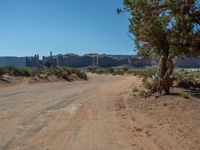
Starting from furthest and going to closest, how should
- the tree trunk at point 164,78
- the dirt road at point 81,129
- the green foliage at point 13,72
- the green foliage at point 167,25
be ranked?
the green foliage at point 13,72 → the tree trunk at point 164,78 → the green foliage at point 167,25 → the dirt road at point 81,129

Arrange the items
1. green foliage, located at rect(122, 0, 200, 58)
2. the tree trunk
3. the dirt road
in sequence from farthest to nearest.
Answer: the tree trunk < green foliage, located at rect(122, 0, 200, 58) < the dirt road

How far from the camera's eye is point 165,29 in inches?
751

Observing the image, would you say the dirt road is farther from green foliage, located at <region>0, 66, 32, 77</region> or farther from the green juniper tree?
green foliage, located at <region>0, 66, 32, 77</region>

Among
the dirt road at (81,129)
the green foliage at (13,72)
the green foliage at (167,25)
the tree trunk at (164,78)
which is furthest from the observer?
the green foliage at (13,72)

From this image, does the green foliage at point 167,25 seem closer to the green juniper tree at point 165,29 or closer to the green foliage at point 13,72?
the green juniper tree at point 165,29

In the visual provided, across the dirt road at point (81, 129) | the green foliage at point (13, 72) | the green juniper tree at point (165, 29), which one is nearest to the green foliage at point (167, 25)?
the green juniper tree at point (165, 29)

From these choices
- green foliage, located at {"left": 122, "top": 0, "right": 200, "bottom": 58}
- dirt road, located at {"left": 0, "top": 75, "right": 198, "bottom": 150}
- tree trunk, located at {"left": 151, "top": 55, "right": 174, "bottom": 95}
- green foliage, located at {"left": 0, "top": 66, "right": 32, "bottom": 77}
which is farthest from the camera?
green foliage, located at {"left": 0, "top": 66, "right": 32, "bottom": 77}

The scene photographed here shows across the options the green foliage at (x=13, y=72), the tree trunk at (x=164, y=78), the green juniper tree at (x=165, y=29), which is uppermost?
the green juniper tree at (x=165, y=29)

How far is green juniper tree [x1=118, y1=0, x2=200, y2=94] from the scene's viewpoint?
1800cm

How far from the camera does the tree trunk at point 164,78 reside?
20.8 m

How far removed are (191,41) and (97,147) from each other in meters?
10.3

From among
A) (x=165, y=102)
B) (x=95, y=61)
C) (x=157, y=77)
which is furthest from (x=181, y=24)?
(x=95, y=61)

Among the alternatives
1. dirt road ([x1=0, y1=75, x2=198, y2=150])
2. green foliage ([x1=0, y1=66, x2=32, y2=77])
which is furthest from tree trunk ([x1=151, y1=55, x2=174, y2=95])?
green foliage ([x1=0, y1=66, x2=32, y2=77])

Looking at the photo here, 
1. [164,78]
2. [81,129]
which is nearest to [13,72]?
[164,78]
